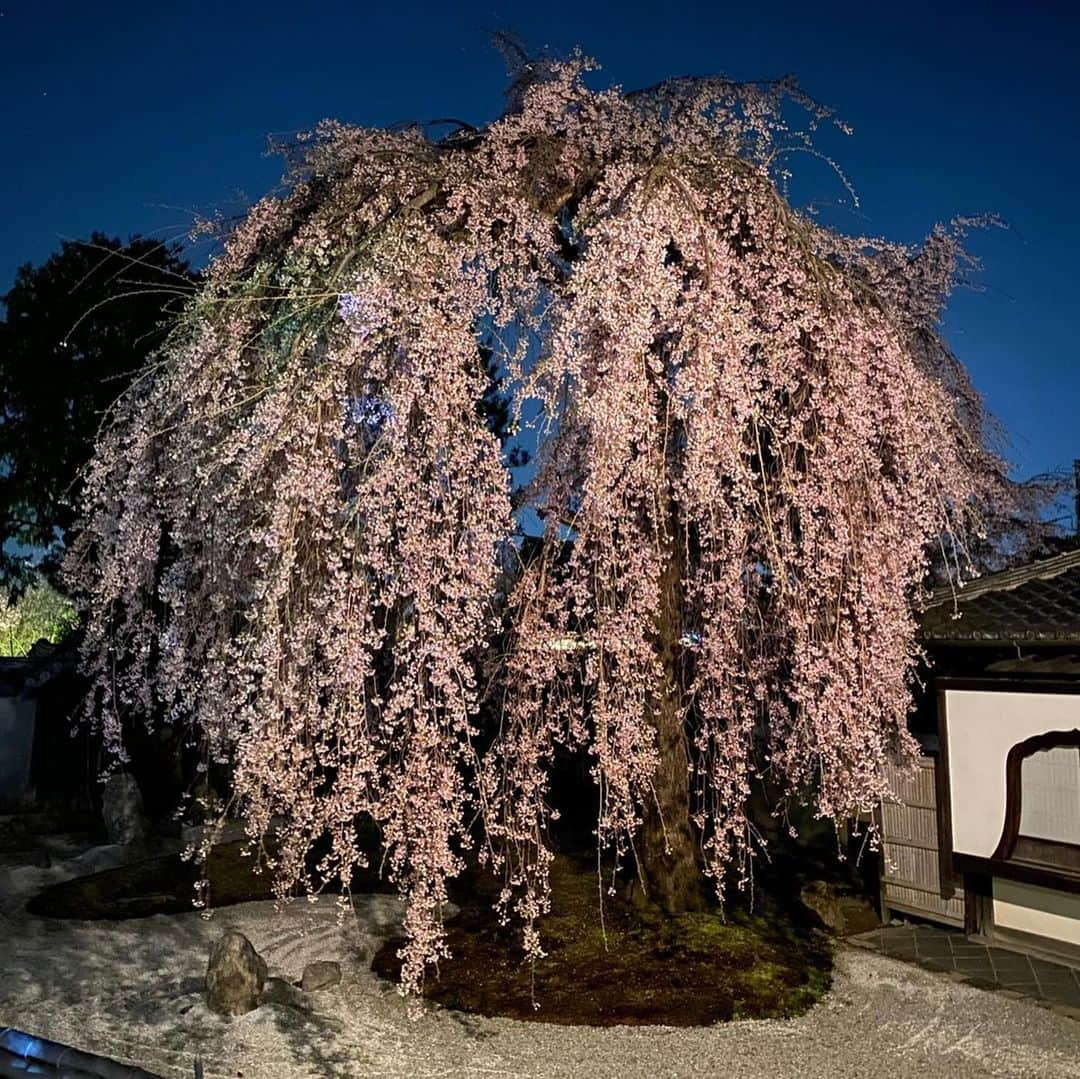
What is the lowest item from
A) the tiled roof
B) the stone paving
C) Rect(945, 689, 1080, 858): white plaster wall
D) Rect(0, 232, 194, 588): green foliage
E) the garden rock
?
the stone paving

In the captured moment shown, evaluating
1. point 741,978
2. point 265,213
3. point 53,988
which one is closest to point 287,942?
point 53,988

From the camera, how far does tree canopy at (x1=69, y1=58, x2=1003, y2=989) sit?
17.3ft

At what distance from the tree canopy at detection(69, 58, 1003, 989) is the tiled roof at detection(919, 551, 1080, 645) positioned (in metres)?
0.70

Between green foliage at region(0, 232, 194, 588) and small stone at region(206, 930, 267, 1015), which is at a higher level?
green foliage at region(0, 232, 194, 588)

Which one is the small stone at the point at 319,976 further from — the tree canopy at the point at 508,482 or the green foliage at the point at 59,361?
the green foliage at the point at 59,361

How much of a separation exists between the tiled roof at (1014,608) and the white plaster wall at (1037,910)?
170cm

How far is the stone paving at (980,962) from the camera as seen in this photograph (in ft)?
22.1

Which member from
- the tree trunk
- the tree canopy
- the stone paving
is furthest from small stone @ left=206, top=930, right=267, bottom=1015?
the stone paving

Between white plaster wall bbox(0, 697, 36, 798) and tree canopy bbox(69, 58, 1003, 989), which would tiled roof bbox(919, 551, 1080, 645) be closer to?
tree canopy bbox(69, 58, 1003, 989)

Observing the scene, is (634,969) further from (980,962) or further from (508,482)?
(508,482)

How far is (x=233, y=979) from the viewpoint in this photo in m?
6.61

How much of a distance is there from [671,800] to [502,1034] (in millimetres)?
2417

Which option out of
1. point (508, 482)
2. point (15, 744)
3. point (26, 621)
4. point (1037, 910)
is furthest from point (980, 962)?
point (26, 621)

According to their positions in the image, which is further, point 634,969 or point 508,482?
point 634,969
